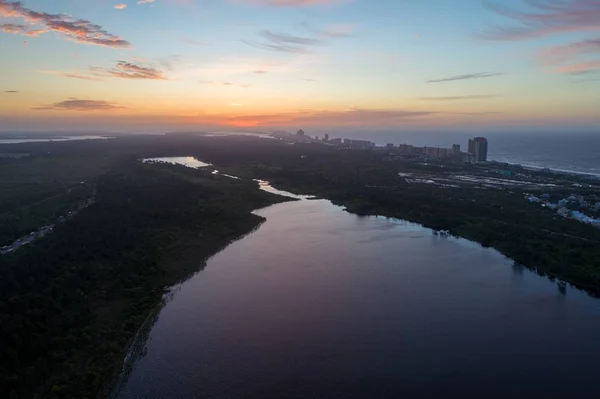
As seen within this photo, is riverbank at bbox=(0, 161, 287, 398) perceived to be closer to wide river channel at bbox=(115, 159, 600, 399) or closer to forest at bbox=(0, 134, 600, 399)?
forest at bbox=(0, 134, 600, 399)

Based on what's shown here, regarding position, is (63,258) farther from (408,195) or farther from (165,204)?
(408,195)

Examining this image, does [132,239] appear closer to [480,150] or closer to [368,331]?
[368,331]

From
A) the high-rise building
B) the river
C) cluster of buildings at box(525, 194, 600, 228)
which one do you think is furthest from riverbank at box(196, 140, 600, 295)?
the high-rise building

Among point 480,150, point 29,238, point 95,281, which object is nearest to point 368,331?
point 95,281

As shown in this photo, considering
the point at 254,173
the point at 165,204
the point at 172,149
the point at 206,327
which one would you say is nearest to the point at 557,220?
the point at 206,327

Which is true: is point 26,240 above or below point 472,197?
below

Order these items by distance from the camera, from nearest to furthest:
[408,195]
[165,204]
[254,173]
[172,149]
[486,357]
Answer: [486,357], [165,204], [408,195], [254,173], [172,149]

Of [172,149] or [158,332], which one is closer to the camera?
[158,332]
